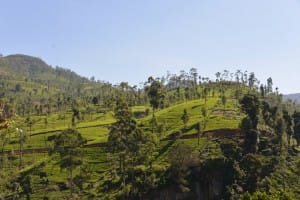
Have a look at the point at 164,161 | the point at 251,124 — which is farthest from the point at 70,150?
the point at 251,124

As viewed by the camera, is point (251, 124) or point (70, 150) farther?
point (251, 124)

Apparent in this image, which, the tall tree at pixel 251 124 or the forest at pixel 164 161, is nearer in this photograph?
the forest at pixel 164 161

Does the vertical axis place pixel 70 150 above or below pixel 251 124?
below

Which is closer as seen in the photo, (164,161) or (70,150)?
(70,150)

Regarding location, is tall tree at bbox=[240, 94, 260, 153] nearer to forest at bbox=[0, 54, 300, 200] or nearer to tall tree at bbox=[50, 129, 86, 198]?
forest at bbox=[0, 54, 300, 200]

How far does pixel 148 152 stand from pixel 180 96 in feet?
360

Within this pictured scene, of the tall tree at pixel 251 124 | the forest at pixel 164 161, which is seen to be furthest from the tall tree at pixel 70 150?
the tall tree at pixel 251 124

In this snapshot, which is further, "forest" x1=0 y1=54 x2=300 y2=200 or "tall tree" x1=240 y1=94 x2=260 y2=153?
"tall tree" x1=240 y1=94 x2=260 y2=153

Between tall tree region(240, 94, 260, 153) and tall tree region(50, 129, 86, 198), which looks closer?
tall tree region(50, 129, 86, 198)

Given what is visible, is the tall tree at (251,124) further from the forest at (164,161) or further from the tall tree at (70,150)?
the tall tree at (70,150)

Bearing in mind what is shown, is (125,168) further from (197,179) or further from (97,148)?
(97,148)

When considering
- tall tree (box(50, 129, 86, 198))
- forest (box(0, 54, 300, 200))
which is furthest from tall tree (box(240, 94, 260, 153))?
tall tree (box(50, 129, 86, 198))

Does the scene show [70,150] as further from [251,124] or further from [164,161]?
[251,124]

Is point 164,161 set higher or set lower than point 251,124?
lower
